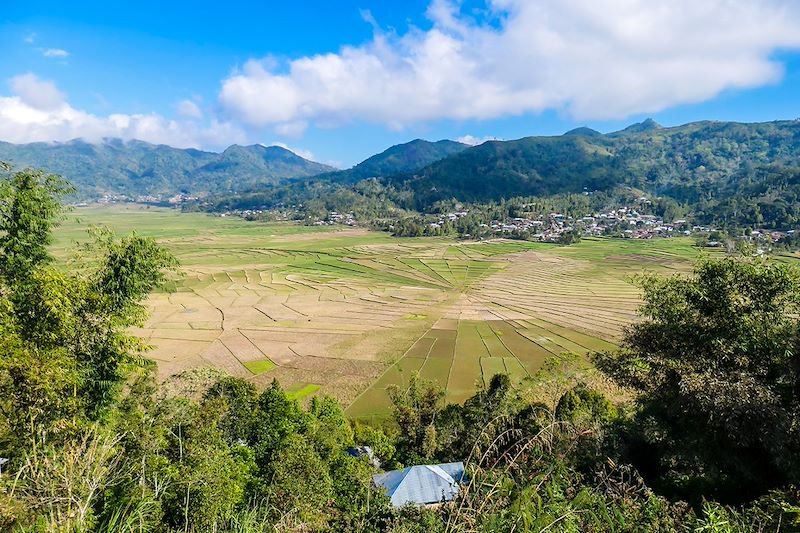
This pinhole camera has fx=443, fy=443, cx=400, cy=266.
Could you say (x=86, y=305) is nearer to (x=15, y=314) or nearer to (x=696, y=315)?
(x=15, y=314)

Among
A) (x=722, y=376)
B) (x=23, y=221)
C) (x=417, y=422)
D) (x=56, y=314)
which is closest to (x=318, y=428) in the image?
(x=417, y=422)

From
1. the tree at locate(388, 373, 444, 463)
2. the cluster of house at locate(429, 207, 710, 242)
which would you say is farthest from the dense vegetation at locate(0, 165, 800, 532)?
the cluster of house at locate(429, 207, 710, 242)

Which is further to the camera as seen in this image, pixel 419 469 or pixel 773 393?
pixel 419 469

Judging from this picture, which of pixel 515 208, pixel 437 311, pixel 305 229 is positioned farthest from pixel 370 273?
pixel 515 208

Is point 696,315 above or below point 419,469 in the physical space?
above

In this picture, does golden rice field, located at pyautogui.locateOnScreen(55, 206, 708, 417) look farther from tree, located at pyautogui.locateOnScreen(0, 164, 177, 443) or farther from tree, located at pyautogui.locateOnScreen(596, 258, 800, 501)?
tree, located at pyautogui.locateOnScreen(0, 164, 177, 443)

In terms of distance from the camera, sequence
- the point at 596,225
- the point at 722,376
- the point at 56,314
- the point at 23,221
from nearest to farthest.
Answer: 1. the point at 56,314
2. the point at 722,376
3. the point at 23,221
4. the point at 596,225

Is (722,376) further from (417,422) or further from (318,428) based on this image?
(417,422)

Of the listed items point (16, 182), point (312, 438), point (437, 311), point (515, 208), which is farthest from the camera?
point (515, 208)
